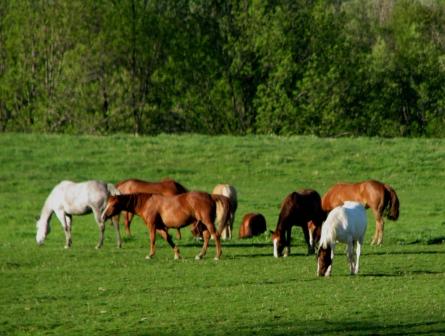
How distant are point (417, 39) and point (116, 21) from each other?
2241cm

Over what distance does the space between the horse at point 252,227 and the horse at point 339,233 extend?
26.1 feet

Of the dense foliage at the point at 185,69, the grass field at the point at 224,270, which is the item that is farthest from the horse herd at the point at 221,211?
the dense foliage at the point at 185,69

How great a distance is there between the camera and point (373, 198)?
26.3 meters

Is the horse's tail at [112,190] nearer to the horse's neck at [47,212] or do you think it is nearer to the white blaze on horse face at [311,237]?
the horse's neck at [47,212]

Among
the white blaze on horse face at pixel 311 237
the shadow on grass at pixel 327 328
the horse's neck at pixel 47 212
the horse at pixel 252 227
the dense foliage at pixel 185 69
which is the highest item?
the dense foliage at pixel 185 69

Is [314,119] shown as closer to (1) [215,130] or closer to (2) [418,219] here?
(1) [215,130]

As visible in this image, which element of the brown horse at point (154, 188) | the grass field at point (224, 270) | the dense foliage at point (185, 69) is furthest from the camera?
the dense foliage at point (185, 69)

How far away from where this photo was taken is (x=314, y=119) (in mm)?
68000

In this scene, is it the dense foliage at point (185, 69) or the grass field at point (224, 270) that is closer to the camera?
the grass field at point (224, 270)

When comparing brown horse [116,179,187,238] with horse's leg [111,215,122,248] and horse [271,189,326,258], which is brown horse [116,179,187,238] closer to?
horse's leg [111,215,122,248]

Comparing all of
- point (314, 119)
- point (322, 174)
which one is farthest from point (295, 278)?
point (314, 119)

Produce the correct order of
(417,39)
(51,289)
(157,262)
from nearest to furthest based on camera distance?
(51,289)
(157,262)
(417,39)

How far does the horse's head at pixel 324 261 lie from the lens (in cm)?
1939

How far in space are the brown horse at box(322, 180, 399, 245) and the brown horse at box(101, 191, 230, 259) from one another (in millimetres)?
3793
